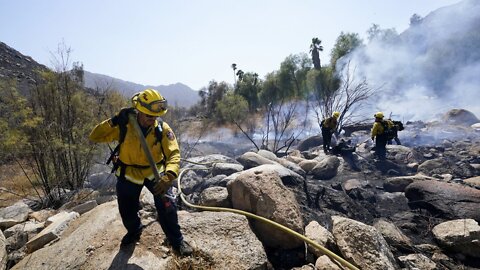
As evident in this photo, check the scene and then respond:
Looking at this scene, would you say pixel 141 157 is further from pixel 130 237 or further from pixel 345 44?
pixel 345 44

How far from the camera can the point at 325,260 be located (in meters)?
3.23

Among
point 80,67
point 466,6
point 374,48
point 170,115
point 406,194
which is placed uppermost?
point 466,6

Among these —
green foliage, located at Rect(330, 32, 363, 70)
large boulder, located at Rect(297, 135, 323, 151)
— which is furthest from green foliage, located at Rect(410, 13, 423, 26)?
large boulder, located at Rect(297, 135, 323, 151)

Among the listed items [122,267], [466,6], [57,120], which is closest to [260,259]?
[122,267]

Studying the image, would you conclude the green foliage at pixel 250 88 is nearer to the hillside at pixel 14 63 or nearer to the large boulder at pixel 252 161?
the hillside at pixel 14 63

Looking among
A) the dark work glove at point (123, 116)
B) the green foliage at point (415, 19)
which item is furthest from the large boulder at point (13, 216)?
the green foliage at point (415, 19)

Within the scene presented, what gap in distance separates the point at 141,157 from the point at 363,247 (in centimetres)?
273

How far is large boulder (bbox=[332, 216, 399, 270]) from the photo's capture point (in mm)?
3324

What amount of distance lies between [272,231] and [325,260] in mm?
762

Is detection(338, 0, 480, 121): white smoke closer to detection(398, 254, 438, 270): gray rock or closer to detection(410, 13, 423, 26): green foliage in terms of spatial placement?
detection(410, 13, 423, 26): green foliage

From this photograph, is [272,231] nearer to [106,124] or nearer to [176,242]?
[176,242]

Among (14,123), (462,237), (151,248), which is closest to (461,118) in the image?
(462,237)

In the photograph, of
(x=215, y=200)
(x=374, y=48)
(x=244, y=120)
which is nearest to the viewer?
(x=215, y=200)

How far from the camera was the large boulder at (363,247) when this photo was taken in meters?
3.32
